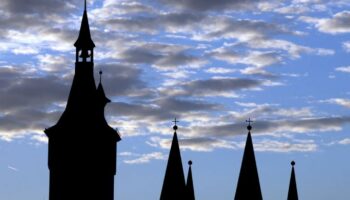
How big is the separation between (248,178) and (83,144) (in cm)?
1354

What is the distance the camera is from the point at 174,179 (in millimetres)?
109875

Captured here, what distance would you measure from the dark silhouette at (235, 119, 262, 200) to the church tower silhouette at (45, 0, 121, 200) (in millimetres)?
10870

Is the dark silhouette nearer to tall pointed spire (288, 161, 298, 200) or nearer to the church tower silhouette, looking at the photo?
tall pointed spire (288, 161, 298, 200)

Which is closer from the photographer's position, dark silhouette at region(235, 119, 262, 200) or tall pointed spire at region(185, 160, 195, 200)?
dark silhouette at region(235, 119, 262, 200)

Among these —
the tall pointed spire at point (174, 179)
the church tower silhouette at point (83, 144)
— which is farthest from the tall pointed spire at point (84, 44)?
the tall pointed spire at point (174, 179)

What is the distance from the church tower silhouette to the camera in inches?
4429

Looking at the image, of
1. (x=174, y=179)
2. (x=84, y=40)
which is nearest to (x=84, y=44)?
(x=84, y=40)

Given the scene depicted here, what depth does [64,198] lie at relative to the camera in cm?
11169

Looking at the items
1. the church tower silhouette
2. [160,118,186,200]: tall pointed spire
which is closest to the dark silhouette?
[160,118,186,200]: tall pointed spire

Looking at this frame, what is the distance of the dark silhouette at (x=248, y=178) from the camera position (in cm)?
10869

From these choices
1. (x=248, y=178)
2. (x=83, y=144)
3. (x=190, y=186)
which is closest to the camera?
(x=248, y=178)

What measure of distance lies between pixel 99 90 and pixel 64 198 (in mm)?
9867

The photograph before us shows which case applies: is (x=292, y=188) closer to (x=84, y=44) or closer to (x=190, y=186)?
(x=190, y=186)

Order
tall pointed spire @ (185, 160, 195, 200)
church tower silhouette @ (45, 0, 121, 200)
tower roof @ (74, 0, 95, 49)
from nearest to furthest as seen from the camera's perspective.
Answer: church tower silhouette @ (45, 0, 121, 200), tall pointed spire @ (185, 160, 195, 200), tower roof @ (74, 0, 95, 49)
